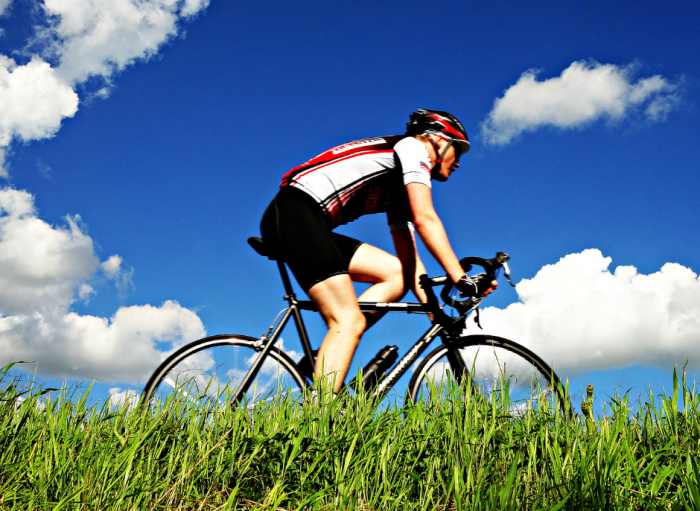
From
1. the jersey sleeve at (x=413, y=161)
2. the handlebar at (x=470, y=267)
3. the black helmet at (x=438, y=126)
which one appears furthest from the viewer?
the black helmet at (x=438, y=126)

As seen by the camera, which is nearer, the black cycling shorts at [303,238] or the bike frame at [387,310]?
the black cycling shorts at [303,238]

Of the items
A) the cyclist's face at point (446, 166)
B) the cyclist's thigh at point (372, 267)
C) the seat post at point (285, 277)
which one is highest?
the cyclist's face at point (446, 166)

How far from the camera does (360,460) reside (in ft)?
7.14

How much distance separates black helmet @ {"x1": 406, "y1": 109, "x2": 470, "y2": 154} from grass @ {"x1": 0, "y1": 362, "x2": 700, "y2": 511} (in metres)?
2.15

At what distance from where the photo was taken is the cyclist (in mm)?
3404

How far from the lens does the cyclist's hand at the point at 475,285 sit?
356cm

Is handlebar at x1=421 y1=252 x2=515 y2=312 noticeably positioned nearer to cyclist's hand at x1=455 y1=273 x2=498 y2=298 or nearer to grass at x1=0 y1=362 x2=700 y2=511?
cyclist's hand at x1=455 y1=273 x2=498 y2=298

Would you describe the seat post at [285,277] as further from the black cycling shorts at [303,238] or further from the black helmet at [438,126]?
the black helmet at [438,126]

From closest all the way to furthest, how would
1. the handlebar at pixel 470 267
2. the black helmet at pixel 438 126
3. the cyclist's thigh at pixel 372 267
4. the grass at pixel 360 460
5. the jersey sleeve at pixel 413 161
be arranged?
the grass at pixel 360 460 < the jersey sleeve at pixel 413 161 < the handlebar at pixel 470 267 < the cyclist's thigh at pixel 372 267 < the black helmet at pixel 438 126

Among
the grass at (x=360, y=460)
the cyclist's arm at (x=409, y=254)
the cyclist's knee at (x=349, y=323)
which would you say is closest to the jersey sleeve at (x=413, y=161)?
the cyclist's arm at (x=409, y=254)

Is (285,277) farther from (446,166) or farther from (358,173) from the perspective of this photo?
(446,166)

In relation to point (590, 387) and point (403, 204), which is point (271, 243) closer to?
point (403, 204)

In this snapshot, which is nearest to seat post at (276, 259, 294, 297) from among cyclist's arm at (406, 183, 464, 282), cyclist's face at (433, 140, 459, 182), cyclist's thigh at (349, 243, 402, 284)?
cyclist's thigh at (349, 243, 402, 284)

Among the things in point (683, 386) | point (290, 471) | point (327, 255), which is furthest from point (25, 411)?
point (683, 386)
